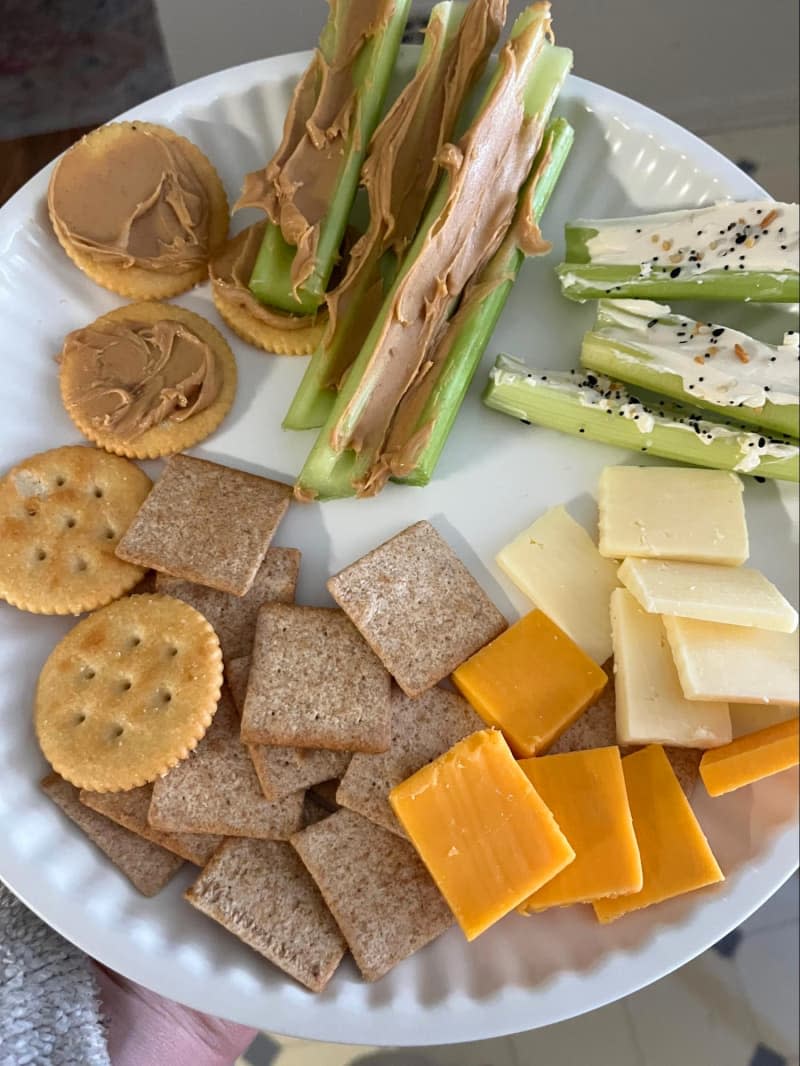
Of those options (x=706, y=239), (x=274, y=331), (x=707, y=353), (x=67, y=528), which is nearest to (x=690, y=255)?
(x=706, y=239)

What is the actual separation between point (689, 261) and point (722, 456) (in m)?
0.39

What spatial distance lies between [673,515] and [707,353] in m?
0.32

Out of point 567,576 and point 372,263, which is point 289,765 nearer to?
point 567,576

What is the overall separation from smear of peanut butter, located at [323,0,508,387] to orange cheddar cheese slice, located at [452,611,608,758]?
2.02 ft

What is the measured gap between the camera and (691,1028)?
1.75m

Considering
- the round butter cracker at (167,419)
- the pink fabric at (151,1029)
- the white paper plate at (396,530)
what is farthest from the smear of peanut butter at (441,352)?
the pink fabric at (151,1029)

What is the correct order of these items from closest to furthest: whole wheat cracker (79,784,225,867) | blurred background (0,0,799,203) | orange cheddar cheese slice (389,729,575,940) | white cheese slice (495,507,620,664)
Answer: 1. orange cheddar cheese slice (389,729,575,940)
2. whole wheat cracker (79,784,225,867)
3. white cheese slice (495,507,620,664)
4. blurred background (0,0,799,203)

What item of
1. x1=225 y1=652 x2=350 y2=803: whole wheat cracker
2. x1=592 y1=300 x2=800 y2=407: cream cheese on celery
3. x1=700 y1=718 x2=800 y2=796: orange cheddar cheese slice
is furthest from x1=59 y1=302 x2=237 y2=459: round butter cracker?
x1=700 y1=718 x2=800 y2=796: orange cheddar cheese slice

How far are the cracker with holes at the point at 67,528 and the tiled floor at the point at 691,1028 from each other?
3.30 feet

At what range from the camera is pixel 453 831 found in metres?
1.34

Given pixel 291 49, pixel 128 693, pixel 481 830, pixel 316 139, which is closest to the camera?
pixel 481 830

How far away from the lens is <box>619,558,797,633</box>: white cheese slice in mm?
1369

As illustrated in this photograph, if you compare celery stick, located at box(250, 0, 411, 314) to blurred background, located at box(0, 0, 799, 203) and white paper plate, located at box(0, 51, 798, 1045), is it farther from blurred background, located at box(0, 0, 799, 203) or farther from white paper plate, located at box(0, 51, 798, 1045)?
blurred background, located at box(0, 0, 799, 203)

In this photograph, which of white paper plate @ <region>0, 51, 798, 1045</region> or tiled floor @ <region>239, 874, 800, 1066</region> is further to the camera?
tiled floor @ <region>239, 874, 800, 1066</region>
